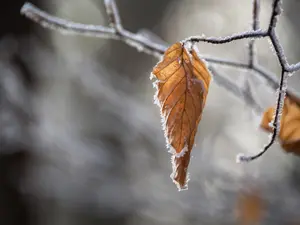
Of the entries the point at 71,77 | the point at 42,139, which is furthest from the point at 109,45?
the point at 42,139

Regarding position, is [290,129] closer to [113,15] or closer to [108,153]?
[113,15]

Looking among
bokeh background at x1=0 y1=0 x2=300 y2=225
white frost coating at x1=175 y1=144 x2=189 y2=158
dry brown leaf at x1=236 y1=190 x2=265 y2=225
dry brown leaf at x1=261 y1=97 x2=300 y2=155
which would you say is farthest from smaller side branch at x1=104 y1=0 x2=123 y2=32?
dry brown leaf at x1=236 y1=190 x2=265 y2=225

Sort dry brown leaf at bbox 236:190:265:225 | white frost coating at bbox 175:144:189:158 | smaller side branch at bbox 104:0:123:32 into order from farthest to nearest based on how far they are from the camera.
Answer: dry brown leaf at bbox 236:190:265:225
smaller side branch at bbox 104:0:123:32
white frost coating at bbox 175:144:189:158

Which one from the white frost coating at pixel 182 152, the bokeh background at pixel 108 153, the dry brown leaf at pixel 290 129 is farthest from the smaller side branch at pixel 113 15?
the bokeh background at pixel 108 153

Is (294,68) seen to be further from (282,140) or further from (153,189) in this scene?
(153,189)

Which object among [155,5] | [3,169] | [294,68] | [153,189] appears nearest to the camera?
[294,68]

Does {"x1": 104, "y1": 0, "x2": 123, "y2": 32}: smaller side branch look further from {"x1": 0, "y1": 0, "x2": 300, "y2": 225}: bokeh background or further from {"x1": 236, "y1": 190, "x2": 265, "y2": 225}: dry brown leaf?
{"x1": 236, "y1": 190, "x2": 265, "y2": 225}: dry brown leaf

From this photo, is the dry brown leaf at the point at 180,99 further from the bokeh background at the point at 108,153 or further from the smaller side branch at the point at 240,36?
the bokeh background at the point at 108,153
